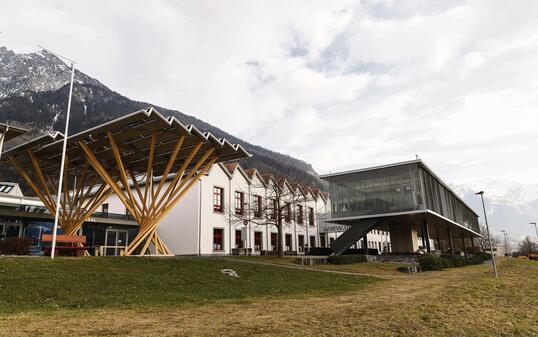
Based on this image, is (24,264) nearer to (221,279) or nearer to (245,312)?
(221,279)

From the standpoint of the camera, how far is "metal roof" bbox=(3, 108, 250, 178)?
23.8m

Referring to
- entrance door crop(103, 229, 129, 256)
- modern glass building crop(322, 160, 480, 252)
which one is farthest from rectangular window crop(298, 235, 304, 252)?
entrance door crop(103, 229, 129, 256)

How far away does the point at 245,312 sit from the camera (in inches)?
409

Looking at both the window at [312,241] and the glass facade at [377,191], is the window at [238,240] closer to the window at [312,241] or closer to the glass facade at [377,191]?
the glass facade at [377,191]

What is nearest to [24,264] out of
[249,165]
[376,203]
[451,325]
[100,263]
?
[100,263]

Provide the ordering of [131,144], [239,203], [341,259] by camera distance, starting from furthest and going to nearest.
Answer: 1. [239,203]
2. [341,259]
3. [131,144]

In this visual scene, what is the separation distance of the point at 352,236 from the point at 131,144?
25.2m

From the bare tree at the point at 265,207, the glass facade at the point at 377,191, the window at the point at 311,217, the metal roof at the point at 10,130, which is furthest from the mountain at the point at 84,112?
the metal roof at the point at 10,130

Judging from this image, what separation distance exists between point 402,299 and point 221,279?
8613 millimetres

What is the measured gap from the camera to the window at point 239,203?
43019mm

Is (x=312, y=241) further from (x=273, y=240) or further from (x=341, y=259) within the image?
(x=341, y=259)

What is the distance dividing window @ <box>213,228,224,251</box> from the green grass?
53.6ft

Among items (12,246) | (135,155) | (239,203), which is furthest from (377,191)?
(12,246)

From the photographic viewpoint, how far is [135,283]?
1530cm
